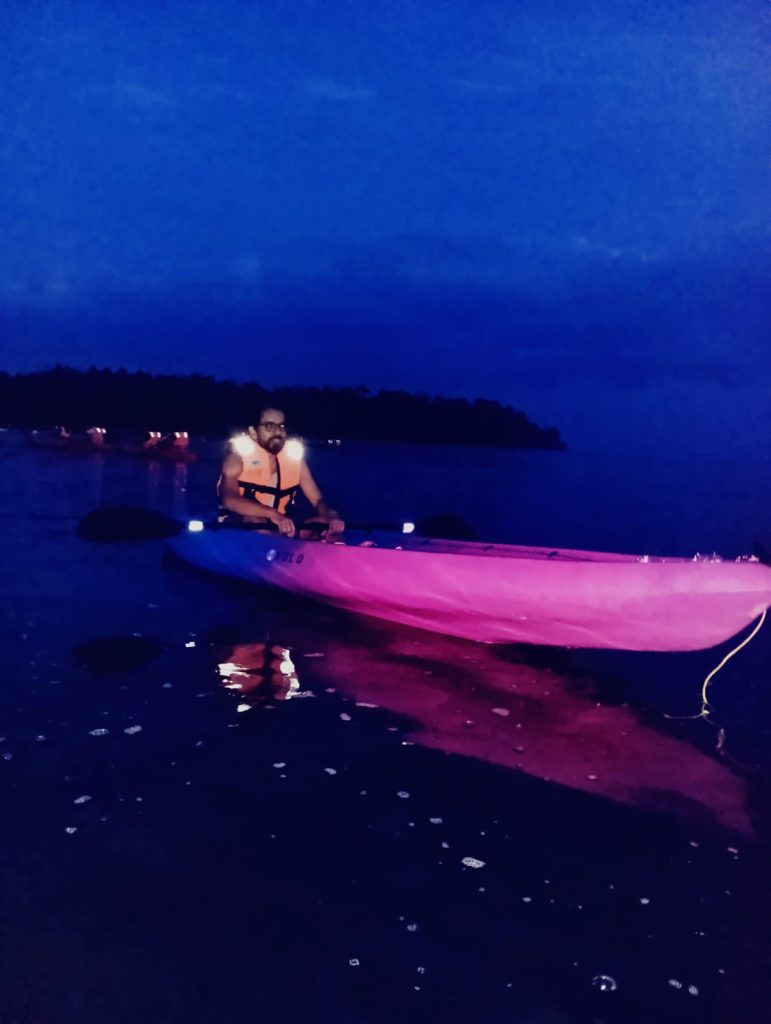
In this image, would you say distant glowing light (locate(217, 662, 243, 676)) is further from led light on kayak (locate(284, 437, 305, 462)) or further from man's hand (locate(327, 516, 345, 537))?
led light on kayak (locate(284, 437, 305, 462))

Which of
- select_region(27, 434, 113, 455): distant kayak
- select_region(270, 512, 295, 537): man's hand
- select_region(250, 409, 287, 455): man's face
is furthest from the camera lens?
select_region(27, 434, 113, 455): distant kayak

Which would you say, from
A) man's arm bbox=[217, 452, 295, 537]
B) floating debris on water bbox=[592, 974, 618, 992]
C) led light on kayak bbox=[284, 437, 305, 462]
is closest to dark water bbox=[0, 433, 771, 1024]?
floating debris on water bbox=[592, 974, 618, 992]

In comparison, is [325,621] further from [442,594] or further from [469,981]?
[469,981]

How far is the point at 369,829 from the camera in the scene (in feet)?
15.7

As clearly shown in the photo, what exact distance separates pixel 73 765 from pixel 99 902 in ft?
5.34

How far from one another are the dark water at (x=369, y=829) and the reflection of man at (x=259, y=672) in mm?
40

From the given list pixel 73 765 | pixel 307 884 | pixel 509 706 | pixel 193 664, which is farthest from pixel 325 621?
pixel 307 884

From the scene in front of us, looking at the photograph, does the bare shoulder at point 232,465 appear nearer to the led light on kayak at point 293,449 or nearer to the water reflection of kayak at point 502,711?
the led light on kayak at point 293,449

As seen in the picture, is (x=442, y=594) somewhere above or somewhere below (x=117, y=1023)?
above

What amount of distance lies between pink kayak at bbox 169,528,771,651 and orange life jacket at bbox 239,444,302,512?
0.80 metres

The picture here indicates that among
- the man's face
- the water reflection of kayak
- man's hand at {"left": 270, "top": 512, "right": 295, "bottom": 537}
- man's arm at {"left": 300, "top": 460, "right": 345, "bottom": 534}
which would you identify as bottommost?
the water reflection of kayak

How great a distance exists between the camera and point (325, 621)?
9.82 m

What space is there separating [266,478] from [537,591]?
4.37 meters

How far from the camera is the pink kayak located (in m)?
6.95
